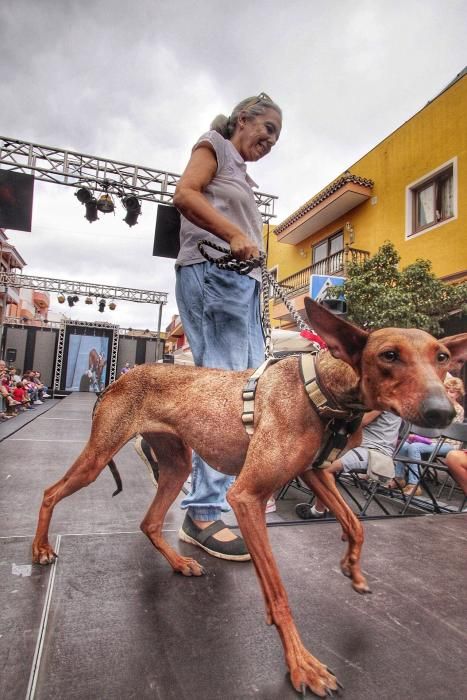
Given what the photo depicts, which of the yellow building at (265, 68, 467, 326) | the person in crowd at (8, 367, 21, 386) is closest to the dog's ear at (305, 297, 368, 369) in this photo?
the yellow building at (265, 68, 467, 326)

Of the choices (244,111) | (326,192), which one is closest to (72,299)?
(326,192)

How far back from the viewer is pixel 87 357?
75.0ft

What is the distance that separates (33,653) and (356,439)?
3.60 feet

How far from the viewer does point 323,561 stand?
1713mm

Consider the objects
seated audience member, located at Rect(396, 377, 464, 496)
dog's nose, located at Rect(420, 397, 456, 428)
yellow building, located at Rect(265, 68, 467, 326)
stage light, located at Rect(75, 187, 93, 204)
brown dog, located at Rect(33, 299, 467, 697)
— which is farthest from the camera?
stage light, located at Rect(75, 187, 93, 204)

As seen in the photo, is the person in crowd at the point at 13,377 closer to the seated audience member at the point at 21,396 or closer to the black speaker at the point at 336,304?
the seated audience member at the point at 21,396

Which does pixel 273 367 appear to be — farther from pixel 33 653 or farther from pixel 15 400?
pixel 15 400

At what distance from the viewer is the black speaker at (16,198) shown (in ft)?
28.3

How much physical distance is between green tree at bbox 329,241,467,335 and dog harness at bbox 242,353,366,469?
6.48 meters

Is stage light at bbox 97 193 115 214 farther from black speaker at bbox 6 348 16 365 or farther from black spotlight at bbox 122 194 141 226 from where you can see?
black speaker at bbox 6 348 16 365

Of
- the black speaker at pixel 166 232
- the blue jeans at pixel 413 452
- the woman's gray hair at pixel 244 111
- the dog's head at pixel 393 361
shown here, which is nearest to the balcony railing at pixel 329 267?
the black speaker at pixel 166 232

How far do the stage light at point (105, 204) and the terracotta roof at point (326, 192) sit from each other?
690 cm

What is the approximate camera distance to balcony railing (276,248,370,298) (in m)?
12.5

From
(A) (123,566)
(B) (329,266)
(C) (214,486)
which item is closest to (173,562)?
(A) (123,566)
